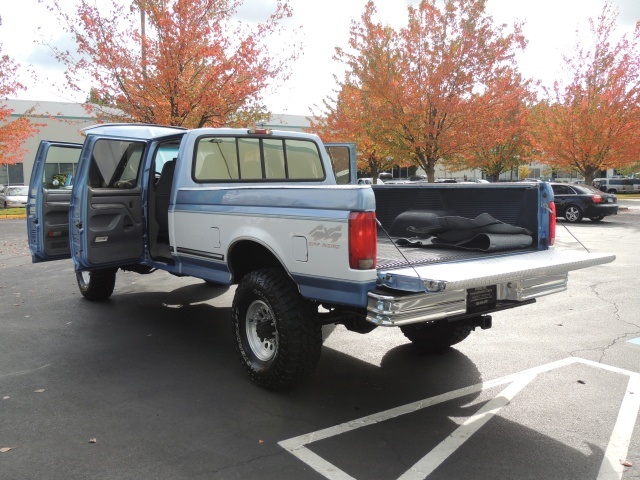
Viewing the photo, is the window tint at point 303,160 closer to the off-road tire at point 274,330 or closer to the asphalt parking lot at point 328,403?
the asphalt parking lot at point 328,403

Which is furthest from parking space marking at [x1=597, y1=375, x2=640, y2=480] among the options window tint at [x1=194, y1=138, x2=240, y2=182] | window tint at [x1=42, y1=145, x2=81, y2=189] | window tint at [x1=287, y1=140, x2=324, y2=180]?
window tint at [x1=42, y1=145, x2=81, y2=189]

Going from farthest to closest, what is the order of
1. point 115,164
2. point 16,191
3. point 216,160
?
point 16,191 → point 115,164 → point 216,160

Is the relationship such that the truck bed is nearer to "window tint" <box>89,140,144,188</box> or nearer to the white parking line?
the white parking line

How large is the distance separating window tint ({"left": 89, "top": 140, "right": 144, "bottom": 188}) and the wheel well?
2347 mm

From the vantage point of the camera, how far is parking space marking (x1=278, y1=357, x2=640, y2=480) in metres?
3.23

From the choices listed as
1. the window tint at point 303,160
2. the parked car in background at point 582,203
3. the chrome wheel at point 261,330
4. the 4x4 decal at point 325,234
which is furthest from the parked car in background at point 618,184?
the 4x4 decal at point 325,234

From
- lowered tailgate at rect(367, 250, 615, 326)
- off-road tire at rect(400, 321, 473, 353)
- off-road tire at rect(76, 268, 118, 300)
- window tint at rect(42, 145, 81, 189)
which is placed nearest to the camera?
lowered tailgate at rect(367, 250, 615, 326)

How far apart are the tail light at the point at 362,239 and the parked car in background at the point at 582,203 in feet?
60.8

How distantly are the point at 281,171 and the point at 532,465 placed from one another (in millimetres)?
4050

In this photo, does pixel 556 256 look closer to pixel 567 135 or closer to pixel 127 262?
pixel 127 262

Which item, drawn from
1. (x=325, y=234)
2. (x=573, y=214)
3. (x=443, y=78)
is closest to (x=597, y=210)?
(x=573, y=214)

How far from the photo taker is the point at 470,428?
379 centimetres

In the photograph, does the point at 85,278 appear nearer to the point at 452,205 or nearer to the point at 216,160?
the point at 216,160

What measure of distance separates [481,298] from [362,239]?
0.96 m
